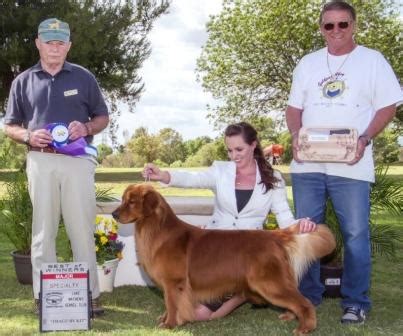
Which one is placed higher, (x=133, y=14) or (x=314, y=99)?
(x=133, y=14)

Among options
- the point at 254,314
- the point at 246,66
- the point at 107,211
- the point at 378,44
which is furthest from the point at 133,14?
the point at 254,314

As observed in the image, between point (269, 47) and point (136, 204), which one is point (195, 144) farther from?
point (136, 204)

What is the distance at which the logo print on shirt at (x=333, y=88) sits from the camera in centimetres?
427

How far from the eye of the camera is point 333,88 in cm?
430

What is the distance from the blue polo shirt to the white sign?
1.00m

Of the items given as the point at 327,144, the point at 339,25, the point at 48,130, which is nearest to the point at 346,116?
the point at 327,144

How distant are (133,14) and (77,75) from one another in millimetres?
18839

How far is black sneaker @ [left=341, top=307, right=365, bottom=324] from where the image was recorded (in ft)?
14.5

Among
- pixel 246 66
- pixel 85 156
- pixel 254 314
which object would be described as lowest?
pixel 254 314

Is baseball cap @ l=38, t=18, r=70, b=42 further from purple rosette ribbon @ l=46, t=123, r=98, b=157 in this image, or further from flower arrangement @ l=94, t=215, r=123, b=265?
flower arrangement @ l=94, t=215, r=123, b=265

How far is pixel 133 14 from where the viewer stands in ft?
73.9

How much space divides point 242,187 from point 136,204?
0.89 metres

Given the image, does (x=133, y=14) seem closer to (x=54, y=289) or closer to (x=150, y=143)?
(x=150, y=143)

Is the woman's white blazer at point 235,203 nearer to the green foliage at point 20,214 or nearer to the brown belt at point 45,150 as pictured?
the brown belt at point 45,150
